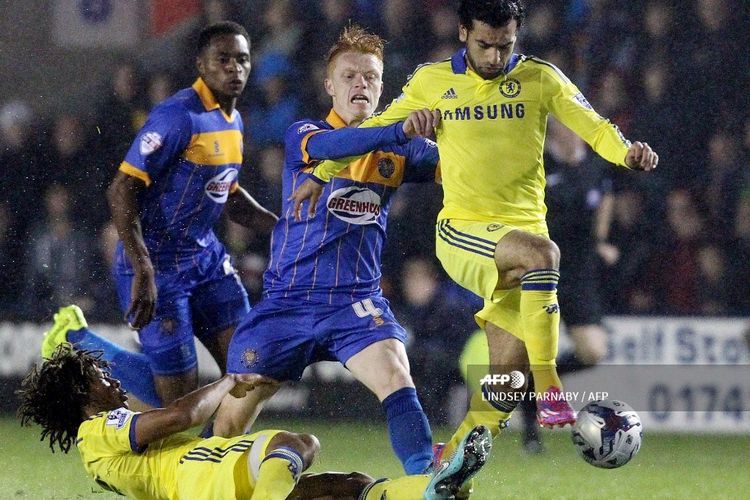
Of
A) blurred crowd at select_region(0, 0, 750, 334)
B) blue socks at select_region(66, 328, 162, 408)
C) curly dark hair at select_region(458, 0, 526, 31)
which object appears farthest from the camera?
blurred crowd at select_region(0, 0, 750, 334)

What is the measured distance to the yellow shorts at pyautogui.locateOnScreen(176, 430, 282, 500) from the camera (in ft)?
14.2

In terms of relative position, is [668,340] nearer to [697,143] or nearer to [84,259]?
[697,143]

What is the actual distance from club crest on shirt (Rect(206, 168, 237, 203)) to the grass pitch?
1.45 metres

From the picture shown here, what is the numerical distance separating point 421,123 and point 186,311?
1824mm

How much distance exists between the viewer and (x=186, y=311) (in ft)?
20.2

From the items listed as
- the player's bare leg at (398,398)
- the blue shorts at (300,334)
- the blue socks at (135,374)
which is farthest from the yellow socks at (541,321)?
the blue socks at (135,374)

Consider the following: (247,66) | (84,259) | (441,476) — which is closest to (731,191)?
(247,66)

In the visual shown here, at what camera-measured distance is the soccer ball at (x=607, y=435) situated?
15.7 ft

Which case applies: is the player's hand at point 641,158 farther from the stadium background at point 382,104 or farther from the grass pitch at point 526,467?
the stadium background at point 382,104

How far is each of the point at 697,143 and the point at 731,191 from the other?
39cm

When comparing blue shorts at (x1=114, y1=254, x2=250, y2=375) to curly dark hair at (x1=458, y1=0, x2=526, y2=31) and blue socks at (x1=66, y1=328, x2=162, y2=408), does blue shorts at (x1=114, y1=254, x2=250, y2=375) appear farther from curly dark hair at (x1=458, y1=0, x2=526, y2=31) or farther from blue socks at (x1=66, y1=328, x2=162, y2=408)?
curly dark hair at (x1=458, y1=0, x2=526, y2=31)

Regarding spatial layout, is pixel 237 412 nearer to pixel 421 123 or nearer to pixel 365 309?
pixel 365 309

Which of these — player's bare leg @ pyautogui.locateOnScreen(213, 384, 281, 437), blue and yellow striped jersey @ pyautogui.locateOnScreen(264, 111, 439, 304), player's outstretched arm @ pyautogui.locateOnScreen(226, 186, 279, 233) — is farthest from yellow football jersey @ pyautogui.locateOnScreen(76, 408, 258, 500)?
player's outstretched arm @ pyautogui.locateOnScreen(226, 186, 279, 233)

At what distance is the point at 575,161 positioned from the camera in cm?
718
